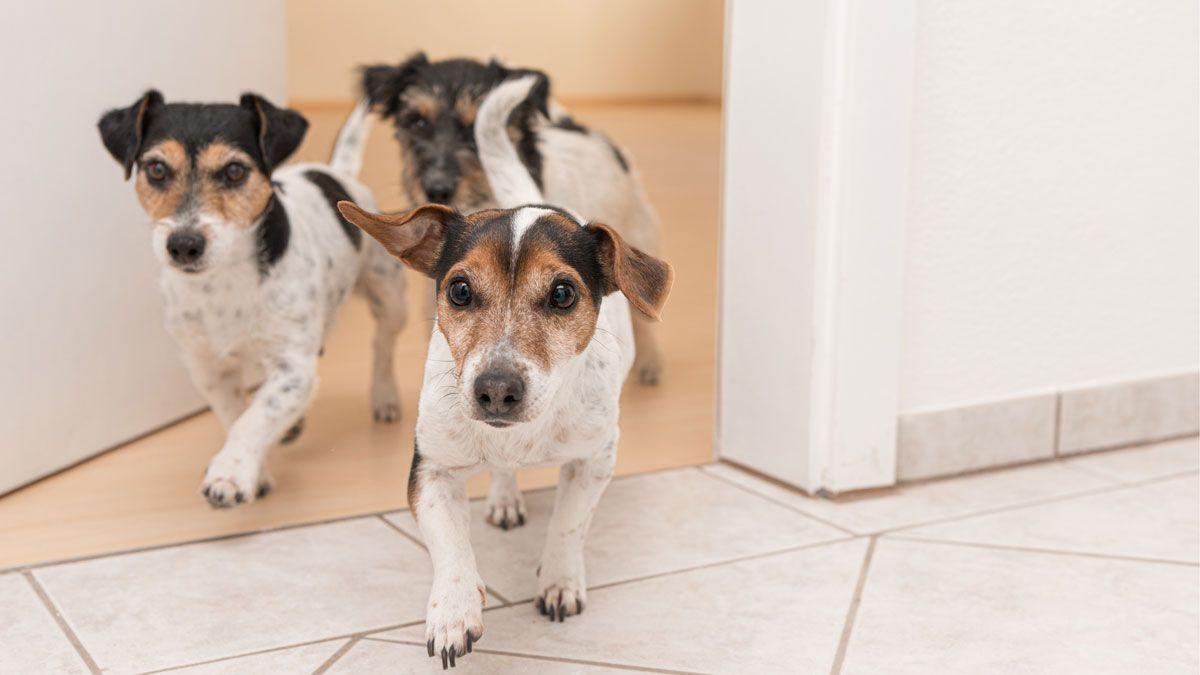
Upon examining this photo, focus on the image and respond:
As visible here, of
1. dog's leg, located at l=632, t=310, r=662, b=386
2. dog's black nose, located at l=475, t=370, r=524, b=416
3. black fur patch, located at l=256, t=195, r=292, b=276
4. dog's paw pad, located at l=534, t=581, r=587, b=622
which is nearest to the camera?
dog's black nose, located at l=475, t=370, r=524, b=416

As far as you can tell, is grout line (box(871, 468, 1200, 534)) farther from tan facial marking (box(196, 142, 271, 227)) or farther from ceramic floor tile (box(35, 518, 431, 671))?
tan facial marking (box(196, 142, 271, 227))

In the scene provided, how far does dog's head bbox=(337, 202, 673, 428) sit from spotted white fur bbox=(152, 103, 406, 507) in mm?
706

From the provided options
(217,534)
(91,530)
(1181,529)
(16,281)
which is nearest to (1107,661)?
(1181,529)

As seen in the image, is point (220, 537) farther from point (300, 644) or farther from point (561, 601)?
point (561, 601)

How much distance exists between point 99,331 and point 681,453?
142 cm

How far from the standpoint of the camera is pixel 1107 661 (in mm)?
1883

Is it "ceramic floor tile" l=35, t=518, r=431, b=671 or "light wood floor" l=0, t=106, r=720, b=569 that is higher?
"ceramic floor tile" l=35, t=518, r=431, b=671

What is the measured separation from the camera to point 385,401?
325cm

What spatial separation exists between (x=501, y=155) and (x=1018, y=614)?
131cm

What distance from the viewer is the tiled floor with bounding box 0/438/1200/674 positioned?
1.89 m

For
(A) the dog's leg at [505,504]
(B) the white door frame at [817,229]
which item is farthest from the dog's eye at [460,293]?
(B) the white door frame at [817,229]

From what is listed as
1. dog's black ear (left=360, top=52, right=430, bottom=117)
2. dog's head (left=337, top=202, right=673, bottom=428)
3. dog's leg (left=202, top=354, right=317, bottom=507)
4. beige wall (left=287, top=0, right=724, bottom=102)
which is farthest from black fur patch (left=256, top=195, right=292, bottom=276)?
beige wall (left=287, top=0, right=724, bottom=102)

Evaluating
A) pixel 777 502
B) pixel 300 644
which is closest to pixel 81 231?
pixel 300 644

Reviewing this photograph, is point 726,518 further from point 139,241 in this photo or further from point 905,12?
point 139,241
